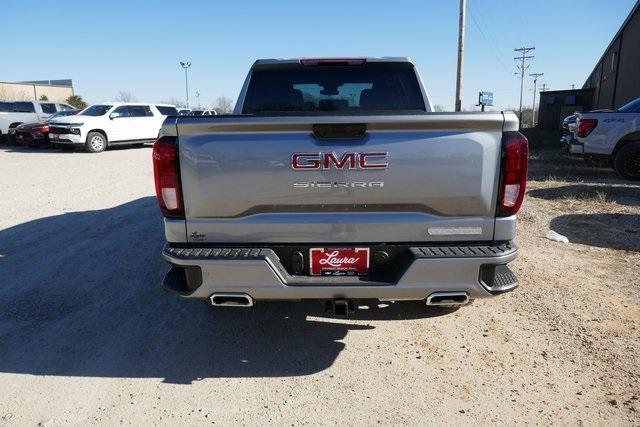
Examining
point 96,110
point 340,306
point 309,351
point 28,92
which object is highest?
point 28,92

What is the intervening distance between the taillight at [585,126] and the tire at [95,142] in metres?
16.3

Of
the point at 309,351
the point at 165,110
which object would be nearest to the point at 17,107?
the point at 165,110

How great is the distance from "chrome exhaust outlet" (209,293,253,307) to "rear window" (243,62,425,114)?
83.0 inches

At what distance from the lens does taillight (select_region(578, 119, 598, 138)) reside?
10.2 meters

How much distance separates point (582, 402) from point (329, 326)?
5.87 ft

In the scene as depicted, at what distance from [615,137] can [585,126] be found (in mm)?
633

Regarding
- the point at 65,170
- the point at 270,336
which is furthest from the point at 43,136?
the point at 270,336

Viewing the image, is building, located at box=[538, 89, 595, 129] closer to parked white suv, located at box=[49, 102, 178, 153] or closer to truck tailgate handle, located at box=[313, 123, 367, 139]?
parked white suv, located at box=[49, 102, 178, 153]

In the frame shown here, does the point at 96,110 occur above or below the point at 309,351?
above

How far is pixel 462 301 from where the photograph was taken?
9.46ft

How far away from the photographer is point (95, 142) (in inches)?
712

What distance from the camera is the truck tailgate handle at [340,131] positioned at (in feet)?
8.90

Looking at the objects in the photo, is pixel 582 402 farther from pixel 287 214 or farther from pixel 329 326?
pixel 287 214

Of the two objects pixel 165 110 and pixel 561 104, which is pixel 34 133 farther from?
pixel 561 104
